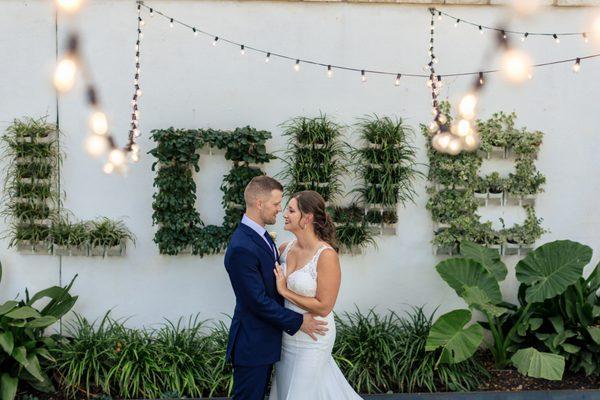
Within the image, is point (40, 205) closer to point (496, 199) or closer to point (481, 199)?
point (481, 199)

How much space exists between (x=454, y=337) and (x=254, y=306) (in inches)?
90.9

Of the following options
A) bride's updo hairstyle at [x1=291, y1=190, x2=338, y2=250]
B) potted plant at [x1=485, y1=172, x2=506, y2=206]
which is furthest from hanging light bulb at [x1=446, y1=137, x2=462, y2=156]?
bride's updo hairstyle at [x1=291, y1=190, x2=338, y2=250]

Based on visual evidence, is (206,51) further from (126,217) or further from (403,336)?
(403,336)

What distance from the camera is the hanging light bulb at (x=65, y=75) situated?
5672mm

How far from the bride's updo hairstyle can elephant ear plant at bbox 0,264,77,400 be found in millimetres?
2715

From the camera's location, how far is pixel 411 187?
640cm

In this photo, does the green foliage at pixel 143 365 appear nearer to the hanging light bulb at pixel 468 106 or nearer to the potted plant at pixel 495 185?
the potted plant at pixel 495 185

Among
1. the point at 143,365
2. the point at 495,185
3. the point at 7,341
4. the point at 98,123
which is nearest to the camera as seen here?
the point at 7,341

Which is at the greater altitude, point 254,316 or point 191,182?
point 191,182

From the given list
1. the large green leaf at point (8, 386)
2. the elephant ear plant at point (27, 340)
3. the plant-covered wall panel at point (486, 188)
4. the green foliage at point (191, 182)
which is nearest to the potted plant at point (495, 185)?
the plant-covered wall panel at point (486, 188)

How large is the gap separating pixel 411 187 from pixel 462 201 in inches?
19.9

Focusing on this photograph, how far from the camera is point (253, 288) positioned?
3.96 metres

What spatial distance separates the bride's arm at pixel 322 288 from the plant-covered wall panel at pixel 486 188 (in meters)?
2.41

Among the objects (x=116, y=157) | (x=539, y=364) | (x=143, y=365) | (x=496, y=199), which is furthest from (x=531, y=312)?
(x=116, y=157)
